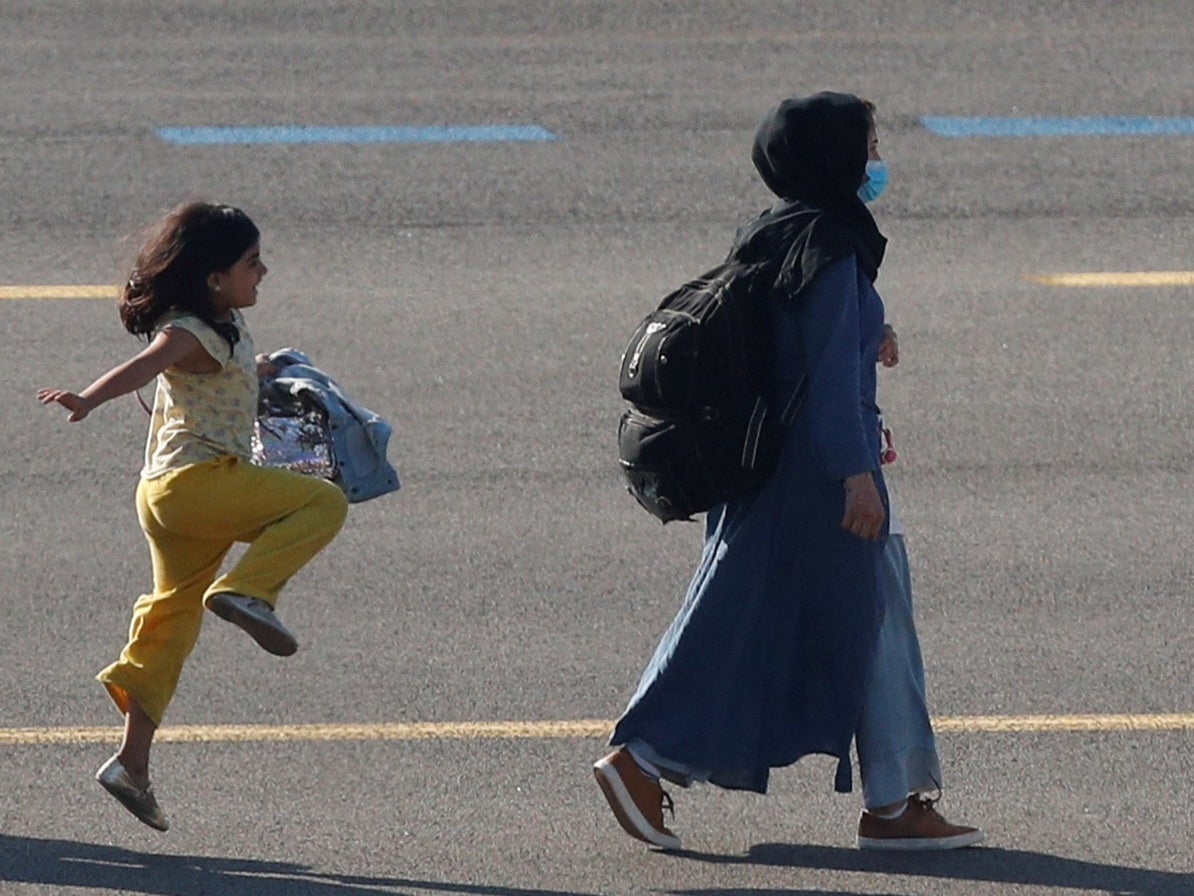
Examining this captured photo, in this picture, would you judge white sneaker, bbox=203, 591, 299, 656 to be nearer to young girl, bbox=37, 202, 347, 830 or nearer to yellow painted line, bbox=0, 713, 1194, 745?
young girl, bbox=37, 202, 347, 830

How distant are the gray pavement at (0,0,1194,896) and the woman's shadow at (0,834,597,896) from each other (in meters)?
0.02

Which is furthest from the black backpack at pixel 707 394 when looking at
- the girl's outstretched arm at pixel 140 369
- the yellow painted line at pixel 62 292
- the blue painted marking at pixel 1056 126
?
the blue painted marking at pixel 1056 126

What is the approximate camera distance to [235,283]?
5590mm

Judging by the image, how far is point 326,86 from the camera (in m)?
13.4

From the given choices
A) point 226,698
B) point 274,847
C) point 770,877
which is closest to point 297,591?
point 226,698

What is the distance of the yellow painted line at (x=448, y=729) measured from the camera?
650 centimetres

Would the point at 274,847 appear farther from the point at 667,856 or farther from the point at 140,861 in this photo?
the point at 667,856

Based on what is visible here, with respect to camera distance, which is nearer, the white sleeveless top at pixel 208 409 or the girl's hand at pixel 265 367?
the white sleeveless top at pixel 208 409

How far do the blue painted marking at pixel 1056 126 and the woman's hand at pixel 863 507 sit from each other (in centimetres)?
764

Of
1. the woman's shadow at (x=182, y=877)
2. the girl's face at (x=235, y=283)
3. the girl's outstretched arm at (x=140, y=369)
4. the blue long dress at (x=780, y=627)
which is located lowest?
the woman's shadow at (x=182, y=877)

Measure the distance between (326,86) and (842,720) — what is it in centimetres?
841

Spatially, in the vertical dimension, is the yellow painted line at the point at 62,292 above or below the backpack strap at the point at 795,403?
below

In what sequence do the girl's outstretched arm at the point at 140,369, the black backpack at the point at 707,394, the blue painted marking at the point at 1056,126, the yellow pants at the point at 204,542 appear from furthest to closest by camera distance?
the blue painted marking at the point at 1056,126 → the yellow pants at the point at 204,542 → the black backpack at the point at 707,394 → the girl's outstretched arm at the point at 140,369

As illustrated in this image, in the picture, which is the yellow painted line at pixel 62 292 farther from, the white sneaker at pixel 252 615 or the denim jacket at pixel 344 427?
the white sneaker at pixel 252 615
